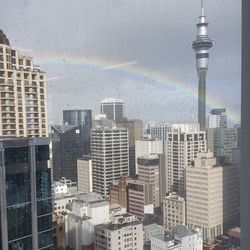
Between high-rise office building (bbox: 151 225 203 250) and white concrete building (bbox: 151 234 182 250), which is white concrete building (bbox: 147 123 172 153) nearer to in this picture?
high-rise office building (bbox: 151 225 203 250)

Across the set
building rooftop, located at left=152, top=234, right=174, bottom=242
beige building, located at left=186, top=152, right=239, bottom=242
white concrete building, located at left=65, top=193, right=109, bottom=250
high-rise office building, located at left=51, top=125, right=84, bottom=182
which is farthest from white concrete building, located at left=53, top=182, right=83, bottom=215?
beige building, located at left=186, top=152, right=239, bottom=242

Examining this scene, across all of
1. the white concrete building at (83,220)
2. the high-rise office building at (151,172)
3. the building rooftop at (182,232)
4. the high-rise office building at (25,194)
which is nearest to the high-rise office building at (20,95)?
the high-rise office building at (25,194)

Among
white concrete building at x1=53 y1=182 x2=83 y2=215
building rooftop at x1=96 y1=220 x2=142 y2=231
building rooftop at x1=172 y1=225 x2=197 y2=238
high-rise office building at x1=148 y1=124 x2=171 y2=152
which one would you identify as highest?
high-rise office building at x1=148 y1=124 x2=171 y2=152

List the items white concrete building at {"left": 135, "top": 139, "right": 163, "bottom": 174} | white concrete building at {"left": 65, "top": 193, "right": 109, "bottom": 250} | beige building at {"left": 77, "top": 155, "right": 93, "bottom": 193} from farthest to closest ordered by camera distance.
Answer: white concrete building at {"left": 135, "top": 139, "right": 163, "bottom": 174} < beige building at {"left": 77, "top": 155, "right": 93, "bottom": 193} < white concrete building at {"left": 65, "top": 193, "right": 109, "bottom": 250}

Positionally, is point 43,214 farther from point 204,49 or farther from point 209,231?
point 204,49

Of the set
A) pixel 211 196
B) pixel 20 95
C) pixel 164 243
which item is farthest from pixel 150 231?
pixel 20 95

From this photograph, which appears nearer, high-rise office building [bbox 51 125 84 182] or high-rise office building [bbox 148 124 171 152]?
high-rise office building [bbox 148 124 171 152]
